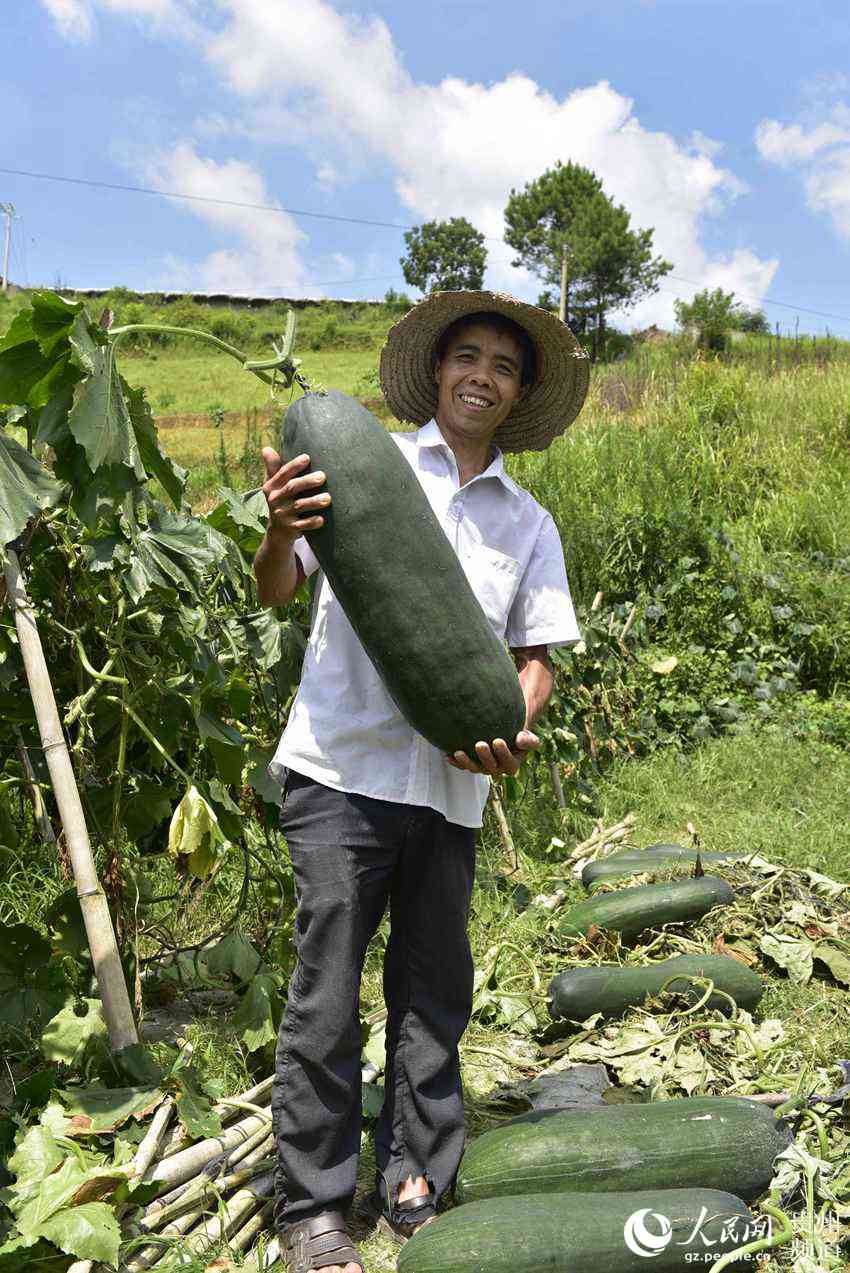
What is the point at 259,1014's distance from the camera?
259 cm

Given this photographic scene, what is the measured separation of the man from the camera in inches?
83.6

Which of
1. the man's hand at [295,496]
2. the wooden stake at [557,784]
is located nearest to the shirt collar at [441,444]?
the man's hand at [295,496]

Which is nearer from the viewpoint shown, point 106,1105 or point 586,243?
point 106,1105

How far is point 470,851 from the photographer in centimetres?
231

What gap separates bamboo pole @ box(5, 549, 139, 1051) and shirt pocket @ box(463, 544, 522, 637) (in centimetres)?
96

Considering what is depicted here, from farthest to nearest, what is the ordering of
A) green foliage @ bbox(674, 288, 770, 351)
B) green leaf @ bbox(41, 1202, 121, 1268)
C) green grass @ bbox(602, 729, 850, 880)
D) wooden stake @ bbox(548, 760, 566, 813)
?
1. green foliage @ bbox(674, 288, 770, 351)
2. wooden stake @ bbox(548, 760, 566, 813)
3. green grass @ bbox(602, 729, 850, 880)
4. green leaf @ bbox(41, 1202, 121, 1268)

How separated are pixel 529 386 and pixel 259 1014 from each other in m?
1.74

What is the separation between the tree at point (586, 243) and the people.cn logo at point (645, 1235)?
142 feet

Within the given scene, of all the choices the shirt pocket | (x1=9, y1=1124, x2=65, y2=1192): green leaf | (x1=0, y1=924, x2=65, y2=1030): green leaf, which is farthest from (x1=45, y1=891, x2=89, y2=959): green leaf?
the shirt pocket

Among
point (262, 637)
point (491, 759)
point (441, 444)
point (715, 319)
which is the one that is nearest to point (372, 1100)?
point (491, 759)

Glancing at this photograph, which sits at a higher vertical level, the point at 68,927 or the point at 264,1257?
the point at 68,927

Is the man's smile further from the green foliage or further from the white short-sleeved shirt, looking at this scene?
the green foliage

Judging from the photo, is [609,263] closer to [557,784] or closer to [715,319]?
[715,319]

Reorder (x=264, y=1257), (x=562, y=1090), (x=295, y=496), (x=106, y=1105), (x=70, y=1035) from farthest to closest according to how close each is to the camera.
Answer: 1. (x=562, y=1090)
2. (x=70, y=1035)
3. (x=106, y=1105)
4. (x=264, y=1257)
5. (x=295, y=496)
